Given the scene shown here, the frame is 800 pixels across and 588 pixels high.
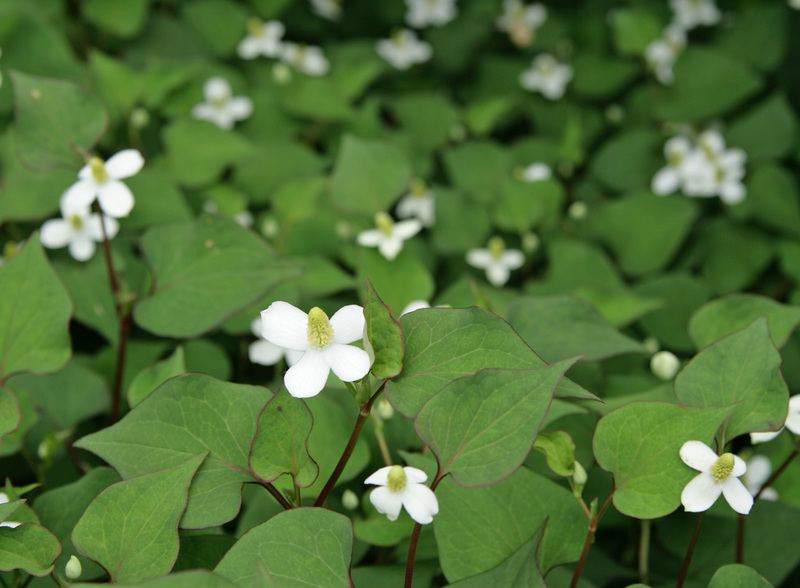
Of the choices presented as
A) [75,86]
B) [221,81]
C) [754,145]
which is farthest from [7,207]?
[754,145]

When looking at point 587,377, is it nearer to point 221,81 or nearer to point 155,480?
point 155,480

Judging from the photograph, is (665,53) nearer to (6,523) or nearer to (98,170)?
(98,170)

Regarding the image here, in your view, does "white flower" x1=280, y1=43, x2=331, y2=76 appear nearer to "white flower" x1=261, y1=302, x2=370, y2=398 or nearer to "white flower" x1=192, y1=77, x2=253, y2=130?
"white flower" x1=192, y1=77, x2=253, y2=130

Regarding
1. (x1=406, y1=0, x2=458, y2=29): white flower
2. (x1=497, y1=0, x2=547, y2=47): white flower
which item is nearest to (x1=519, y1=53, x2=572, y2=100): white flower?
(x1=497, y1=0, x2=547, y2=47): white flower

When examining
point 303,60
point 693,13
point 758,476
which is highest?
point 693,13

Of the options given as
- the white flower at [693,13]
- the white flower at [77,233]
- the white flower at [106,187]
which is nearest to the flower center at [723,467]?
the white flower at [106,187]

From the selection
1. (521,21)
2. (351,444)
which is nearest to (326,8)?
(521,21)

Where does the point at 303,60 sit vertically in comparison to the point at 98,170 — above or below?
below
